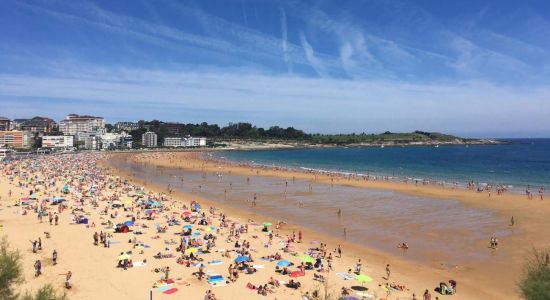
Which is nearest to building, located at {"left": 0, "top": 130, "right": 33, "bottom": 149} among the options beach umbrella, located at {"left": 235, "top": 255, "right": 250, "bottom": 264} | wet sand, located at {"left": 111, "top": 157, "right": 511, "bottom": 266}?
wet sand, located at {"left": 111, "top": 157, "right": 511, "bottom": 266}

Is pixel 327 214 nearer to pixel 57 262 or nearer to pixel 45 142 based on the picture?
pixel 57 262

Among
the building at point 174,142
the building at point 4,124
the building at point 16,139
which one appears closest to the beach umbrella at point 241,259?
the building at point 16,139

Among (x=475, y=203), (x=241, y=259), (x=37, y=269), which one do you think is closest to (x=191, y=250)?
(x=241, y=259)

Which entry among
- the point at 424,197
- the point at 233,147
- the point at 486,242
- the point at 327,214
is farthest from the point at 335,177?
the point at 233,147

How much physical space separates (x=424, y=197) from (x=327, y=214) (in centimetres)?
1346

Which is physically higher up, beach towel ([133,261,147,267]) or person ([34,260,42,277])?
person ([34,260,42,277])

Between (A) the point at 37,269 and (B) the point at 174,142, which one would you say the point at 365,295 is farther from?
(B) the point at 174,142

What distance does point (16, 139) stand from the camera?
148 m

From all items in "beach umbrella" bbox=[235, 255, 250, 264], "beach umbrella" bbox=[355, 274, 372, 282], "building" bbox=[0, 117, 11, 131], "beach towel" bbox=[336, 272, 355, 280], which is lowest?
"beach towel" bbox=[336, 272, 355, 280]

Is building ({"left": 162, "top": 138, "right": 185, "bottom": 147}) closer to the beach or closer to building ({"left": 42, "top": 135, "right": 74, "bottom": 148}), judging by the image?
building ({"left": 42, "top": 135, "right": 74, "bottom": 148})

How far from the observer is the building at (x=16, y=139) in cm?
14369

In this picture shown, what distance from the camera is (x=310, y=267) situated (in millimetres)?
19578

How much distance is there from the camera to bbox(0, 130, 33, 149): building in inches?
5657

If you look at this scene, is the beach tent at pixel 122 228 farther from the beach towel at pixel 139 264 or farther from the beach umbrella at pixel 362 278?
the beach umbrella at pixel 362 278
